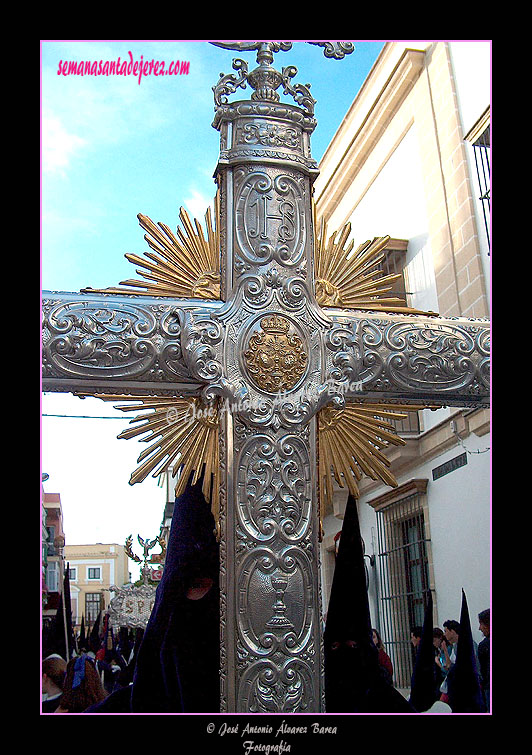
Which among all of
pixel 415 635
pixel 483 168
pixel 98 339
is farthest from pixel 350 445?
pixel 483 168

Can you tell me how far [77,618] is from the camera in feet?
10.6

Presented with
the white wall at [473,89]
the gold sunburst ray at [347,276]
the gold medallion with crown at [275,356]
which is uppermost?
the white wall at [473,89]

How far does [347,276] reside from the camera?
3232 mm

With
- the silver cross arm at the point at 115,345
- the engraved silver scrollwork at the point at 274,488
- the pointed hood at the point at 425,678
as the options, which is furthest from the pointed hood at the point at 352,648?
the silver cross arm at the point at 115,345

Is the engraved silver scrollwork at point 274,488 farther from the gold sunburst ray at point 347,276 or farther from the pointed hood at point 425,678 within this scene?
the pointed hood at point 425,678

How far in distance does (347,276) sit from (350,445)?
67 cm

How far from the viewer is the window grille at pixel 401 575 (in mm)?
4746

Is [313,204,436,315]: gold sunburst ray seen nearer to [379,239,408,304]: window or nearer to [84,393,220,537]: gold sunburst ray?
[84,393,220,537]: gold sunburst ray

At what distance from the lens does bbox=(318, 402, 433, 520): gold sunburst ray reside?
296cm

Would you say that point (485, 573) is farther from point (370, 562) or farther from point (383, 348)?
point (383, 348)

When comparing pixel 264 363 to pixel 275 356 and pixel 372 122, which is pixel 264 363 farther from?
pixel 372 122

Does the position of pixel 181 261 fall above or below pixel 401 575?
above

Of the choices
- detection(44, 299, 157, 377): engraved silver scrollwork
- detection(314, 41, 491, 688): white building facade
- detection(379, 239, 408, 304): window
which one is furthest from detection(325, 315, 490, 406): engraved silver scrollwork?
detection(379, 239, 408, 304): window
